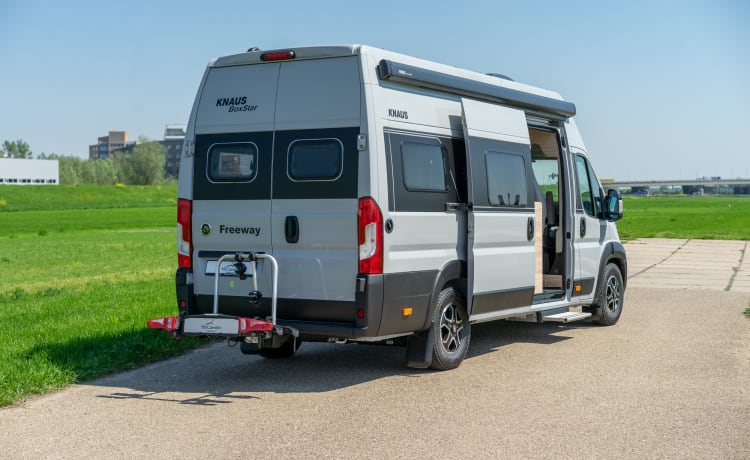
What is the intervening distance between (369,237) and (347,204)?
351mm

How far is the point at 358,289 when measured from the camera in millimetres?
8227

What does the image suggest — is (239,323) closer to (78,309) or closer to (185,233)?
(185,233)

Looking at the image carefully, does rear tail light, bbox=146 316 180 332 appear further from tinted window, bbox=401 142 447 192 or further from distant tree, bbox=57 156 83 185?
distant tree, bbox=57 156 83 185

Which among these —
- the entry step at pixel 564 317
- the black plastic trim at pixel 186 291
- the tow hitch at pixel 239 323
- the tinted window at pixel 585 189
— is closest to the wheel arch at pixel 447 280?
the tow hitch at pixel 239 323

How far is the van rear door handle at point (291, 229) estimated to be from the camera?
28.2 ft

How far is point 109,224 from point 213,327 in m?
58.3

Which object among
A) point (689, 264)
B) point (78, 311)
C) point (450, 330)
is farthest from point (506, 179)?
point (689, 264)

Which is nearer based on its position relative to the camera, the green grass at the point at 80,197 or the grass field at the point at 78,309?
the grass field at the point at 78,309

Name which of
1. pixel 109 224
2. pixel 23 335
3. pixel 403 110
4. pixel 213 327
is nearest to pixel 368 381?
pixel 213 327

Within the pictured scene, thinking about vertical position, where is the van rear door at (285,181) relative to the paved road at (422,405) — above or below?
above

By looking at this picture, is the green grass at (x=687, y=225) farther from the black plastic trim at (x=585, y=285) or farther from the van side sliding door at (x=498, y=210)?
the van side sliding door at (x=498, y=210)

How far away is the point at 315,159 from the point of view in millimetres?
8609

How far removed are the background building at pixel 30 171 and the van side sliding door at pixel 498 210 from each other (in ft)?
464

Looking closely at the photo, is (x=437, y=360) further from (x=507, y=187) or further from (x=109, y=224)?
(x=109, y=224)
